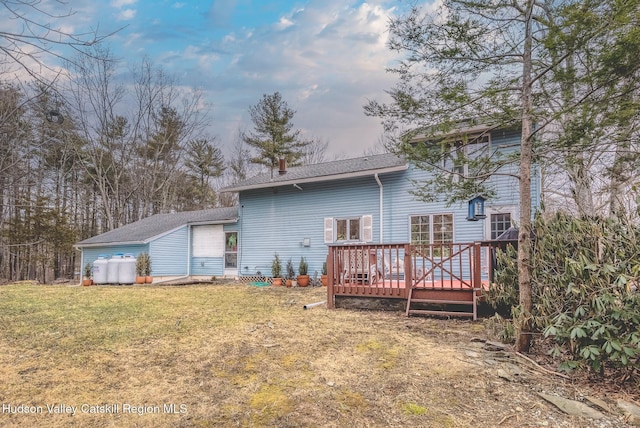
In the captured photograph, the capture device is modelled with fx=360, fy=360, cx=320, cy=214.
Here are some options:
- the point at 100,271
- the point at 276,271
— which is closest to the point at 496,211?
the point at 276,271

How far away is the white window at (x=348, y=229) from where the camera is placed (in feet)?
36.9

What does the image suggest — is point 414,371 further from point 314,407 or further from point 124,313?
point 124,313

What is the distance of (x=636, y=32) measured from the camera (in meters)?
3.02

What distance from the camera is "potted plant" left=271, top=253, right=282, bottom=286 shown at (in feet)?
40.3

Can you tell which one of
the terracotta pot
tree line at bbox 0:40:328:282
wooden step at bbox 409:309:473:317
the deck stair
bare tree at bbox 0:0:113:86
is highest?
tree line at bbox 0:40:328:282

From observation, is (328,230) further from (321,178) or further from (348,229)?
(321,178)

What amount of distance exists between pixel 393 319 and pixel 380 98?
133 inches

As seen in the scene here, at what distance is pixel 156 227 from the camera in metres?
15.8

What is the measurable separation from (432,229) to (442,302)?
4799mm

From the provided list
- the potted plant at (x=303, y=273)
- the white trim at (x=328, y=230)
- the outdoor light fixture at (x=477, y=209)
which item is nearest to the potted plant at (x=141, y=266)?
the potted plant at (x=303, y=273)

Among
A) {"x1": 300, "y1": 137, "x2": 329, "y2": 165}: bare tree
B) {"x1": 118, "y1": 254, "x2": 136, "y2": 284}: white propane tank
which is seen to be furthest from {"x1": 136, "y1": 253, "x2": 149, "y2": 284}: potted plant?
{"x1": 300, "y1": 137, "x2": 329, "y2": 165}: bare tree

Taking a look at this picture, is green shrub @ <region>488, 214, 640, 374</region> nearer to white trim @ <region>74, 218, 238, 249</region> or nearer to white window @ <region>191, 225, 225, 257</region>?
white trim @ <region>74, 218, 238, 249</region>

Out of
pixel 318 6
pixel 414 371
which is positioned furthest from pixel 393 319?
pixel 318 6

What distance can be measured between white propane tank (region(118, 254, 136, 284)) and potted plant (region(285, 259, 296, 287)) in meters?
6.15
